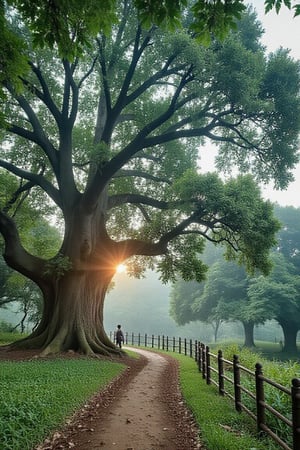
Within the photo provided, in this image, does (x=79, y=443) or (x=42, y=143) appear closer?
(x=79, y=443)

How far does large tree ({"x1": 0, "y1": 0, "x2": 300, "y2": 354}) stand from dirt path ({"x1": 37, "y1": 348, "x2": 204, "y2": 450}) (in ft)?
22.0

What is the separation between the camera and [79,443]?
5.40 metres

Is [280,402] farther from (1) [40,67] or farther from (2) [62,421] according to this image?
(1) [40,67]

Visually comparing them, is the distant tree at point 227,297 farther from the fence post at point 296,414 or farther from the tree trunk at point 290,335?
the fence post at point 296,414

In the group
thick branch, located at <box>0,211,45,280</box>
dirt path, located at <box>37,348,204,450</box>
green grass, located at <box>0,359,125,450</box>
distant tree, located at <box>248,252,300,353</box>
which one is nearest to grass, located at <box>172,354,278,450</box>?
dirt path, located at <box>37,348,204,450</box>

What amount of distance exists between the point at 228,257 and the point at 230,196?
5.03 meters

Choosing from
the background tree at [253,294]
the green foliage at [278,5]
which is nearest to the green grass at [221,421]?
the green foliage at [278,5]

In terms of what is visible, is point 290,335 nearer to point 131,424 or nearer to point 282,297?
point 282,297

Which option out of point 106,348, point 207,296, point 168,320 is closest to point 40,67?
point 106,348

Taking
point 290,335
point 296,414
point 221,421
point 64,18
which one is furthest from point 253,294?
point 64,18

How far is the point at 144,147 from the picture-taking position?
16406 mm

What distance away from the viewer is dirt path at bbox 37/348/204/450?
5.39m

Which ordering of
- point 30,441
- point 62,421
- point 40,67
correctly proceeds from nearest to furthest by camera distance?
point 30,441 → point 62,421 → point 40,67

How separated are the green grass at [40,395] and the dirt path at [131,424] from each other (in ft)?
0.83
